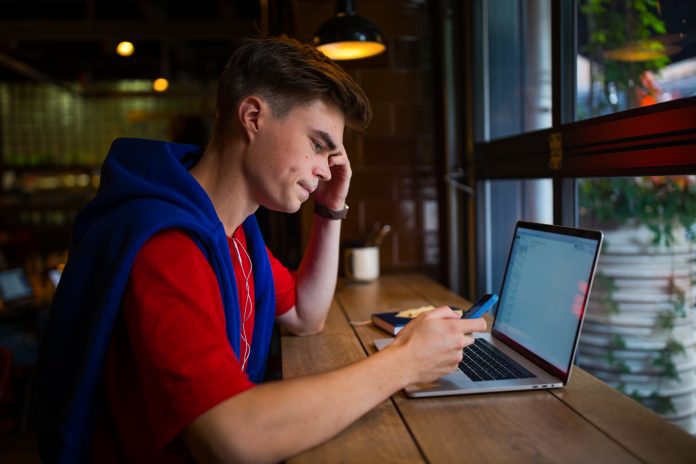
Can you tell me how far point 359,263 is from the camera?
2.35 metres

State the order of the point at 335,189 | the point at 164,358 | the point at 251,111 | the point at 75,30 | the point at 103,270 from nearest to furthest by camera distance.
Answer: the point at 164,358, the point at 103,270, the point at 251,111, the point at 335,189, the point at 75,30

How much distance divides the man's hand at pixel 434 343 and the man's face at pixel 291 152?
32cm

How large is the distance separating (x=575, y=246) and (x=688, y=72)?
1.49 feet

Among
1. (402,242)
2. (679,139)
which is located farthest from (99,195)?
(402,242)

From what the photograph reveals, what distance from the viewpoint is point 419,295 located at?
2082 mm

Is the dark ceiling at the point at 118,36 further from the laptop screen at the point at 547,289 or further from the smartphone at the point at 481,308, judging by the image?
the smartphone at the point at 481,308

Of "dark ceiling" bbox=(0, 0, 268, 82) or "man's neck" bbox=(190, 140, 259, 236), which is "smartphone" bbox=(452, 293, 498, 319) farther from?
"dark ceiling" bbox=(0, 0, 268, 82)

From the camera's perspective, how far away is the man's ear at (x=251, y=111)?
1.14 metres

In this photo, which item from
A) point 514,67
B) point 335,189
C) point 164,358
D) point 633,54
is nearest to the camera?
point 164,358

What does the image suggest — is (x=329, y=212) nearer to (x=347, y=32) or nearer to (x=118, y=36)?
(x=347, y=32)

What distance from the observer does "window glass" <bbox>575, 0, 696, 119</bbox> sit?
127 centimetres

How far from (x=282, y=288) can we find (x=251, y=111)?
0.60 metres

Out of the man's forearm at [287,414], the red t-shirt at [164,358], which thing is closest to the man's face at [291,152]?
the red t-shirt at [164,358]

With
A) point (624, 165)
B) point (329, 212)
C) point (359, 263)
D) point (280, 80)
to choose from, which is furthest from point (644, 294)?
point (280, 80)
